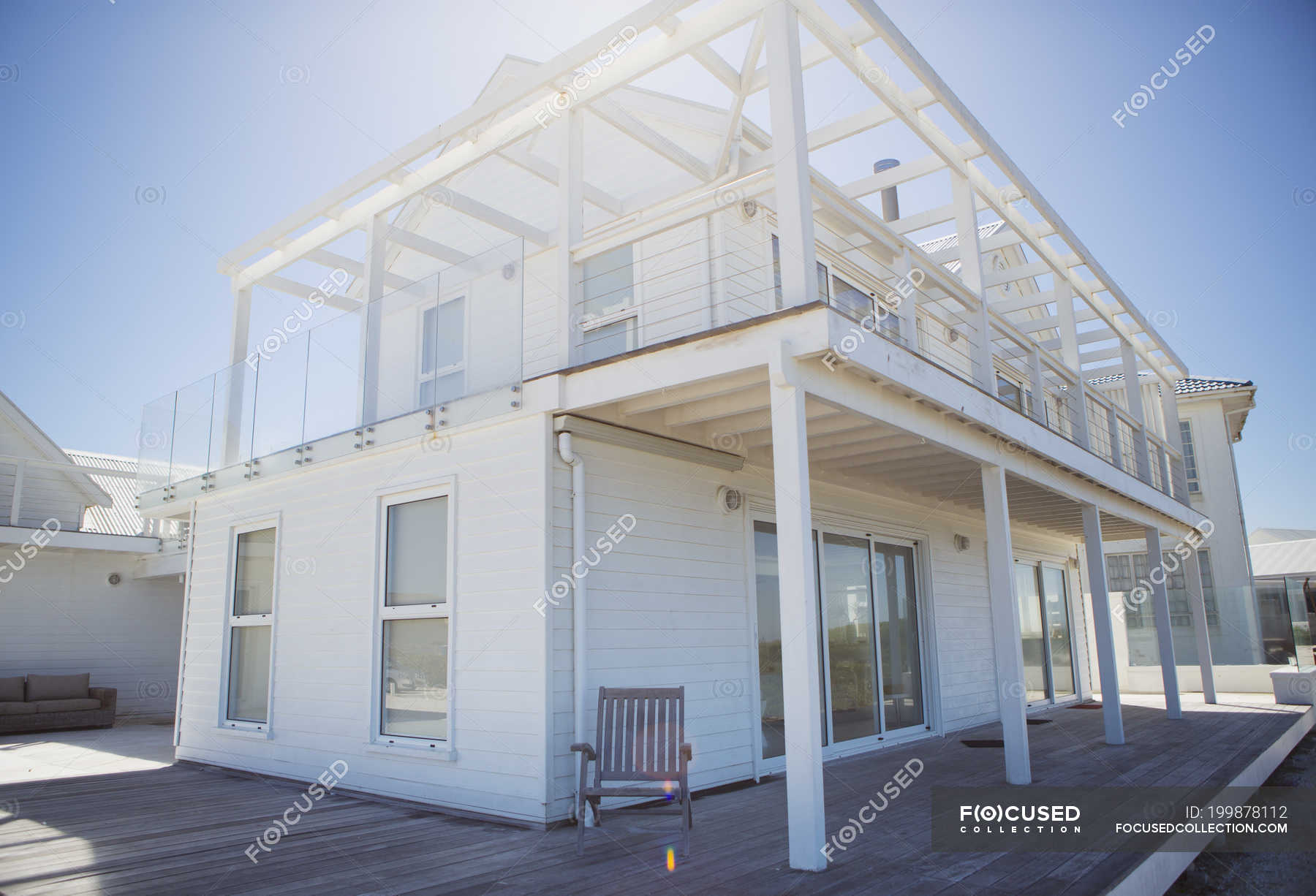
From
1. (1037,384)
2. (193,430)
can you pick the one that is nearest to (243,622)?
(193,430)

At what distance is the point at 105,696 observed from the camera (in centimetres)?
1229

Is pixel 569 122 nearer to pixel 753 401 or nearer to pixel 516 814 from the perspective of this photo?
pixel 753 401

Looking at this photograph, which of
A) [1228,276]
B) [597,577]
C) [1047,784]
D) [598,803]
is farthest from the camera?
[1228,276]

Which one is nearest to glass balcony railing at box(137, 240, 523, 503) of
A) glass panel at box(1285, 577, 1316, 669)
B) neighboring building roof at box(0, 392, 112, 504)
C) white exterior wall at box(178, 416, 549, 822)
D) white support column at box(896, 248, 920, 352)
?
white exterior wall at box(178, 416, 549, 822)

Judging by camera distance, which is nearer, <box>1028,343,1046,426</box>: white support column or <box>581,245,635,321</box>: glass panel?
<box>1028,343,1046,426</box>: white support column

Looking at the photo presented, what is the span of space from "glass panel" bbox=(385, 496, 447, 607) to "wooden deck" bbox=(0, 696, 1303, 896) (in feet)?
5.00

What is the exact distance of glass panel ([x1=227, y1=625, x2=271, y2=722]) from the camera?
7.52m

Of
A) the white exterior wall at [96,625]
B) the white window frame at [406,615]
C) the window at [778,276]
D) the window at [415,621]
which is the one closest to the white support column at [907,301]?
the window at [778,276]

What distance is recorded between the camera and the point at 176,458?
898cm

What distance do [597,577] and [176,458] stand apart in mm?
6317

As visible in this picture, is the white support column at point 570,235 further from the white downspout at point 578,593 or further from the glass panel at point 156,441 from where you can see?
the glass panel at point 156,441

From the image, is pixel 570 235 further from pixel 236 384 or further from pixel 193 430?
pixel 193 430

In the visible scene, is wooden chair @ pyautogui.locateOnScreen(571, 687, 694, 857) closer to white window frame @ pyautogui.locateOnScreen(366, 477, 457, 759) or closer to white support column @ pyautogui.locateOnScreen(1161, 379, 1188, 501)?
white window frame @ pyautogui.locateOnScreen(366, 477, 457, 759)

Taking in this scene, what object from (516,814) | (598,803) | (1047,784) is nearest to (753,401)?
(598,803)
